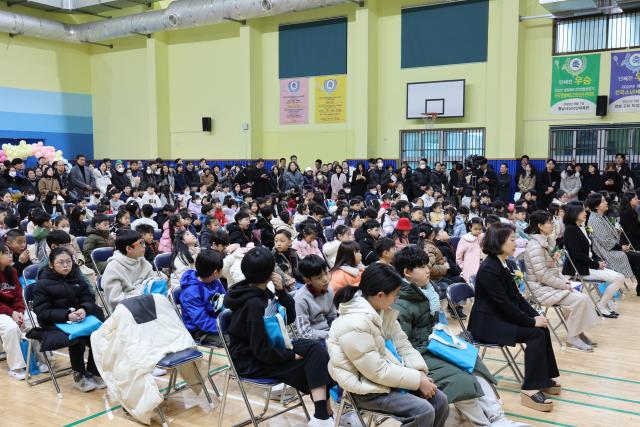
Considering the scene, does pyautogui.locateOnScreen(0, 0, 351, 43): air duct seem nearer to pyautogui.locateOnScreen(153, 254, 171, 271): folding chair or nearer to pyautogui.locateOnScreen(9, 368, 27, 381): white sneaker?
pyautogui.locateOnScreen(153, 254, 171, 271): folding chair

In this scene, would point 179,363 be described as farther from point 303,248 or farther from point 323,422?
point 303,248

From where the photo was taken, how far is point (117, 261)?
4.89 metres

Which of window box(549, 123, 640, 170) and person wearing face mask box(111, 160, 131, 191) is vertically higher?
window box(549, 123, 640, 170)

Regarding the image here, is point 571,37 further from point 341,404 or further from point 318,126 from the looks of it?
point 341,404

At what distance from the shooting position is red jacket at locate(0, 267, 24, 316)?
492 cm

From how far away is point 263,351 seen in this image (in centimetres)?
348

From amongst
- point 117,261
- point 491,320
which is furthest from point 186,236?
point 491,320

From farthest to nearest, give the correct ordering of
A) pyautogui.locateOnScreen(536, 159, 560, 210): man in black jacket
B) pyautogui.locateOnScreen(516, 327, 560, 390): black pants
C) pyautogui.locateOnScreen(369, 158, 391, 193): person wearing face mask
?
pyautogui.locateOnScreen(369, 158, 391, 193): person wearing face mask
pyautogui.locateOnScreen(536, 159, 560, 210): man in black jacket
pyautogui.locateOnScreen(516, 327, 560, 390): black pants

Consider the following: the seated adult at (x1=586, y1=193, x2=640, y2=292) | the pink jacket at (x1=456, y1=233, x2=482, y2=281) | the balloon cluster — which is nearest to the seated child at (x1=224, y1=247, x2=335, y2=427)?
the pink jacket at (x1=456, y1=233, x2=482, y2=281)

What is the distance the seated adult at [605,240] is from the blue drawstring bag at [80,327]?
19.7 ft

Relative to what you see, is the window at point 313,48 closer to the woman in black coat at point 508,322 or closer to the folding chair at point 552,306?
the folding chair at point 552,306

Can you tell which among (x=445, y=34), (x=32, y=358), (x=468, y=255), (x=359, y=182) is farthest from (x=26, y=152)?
(x=468, y=255)

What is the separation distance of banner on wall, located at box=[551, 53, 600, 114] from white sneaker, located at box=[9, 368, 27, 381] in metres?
13.9

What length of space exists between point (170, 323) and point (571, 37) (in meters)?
13.9
